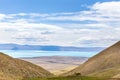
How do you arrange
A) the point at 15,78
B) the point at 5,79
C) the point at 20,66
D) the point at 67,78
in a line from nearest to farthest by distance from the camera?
1. the point at 67,78
2. the point at 5,79
3. the point at 15,78
4. the point at 20,66

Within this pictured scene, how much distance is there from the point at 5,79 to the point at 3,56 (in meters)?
49.1

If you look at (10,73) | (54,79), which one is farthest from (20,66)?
(54,79)

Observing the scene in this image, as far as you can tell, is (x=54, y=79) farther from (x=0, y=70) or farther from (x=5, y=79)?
(x=0, y=70)

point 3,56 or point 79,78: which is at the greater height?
point 3,56

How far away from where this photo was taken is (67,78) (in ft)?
443

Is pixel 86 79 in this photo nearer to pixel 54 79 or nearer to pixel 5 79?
pixel 54 79

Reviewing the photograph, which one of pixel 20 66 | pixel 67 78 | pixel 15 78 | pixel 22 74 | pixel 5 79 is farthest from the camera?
pixel 20 66

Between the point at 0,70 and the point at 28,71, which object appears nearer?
the point at 0,70

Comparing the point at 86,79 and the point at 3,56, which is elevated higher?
the point at 3,56

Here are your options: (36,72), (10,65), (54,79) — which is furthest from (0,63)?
(54,79)

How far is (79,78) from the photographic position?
447 ft

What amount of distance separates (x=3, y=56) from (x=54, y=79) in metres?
63.7

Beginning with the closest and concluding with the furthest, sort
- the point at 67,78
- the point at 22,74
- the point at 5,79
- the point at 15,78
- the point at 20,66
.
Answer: the point at 67,78 → the point at 5,79 → the point at 15,78 → the point at 22,74 → the point at 20,66

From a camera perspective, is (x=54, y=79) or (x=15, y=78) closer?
(x=54, y=79)
